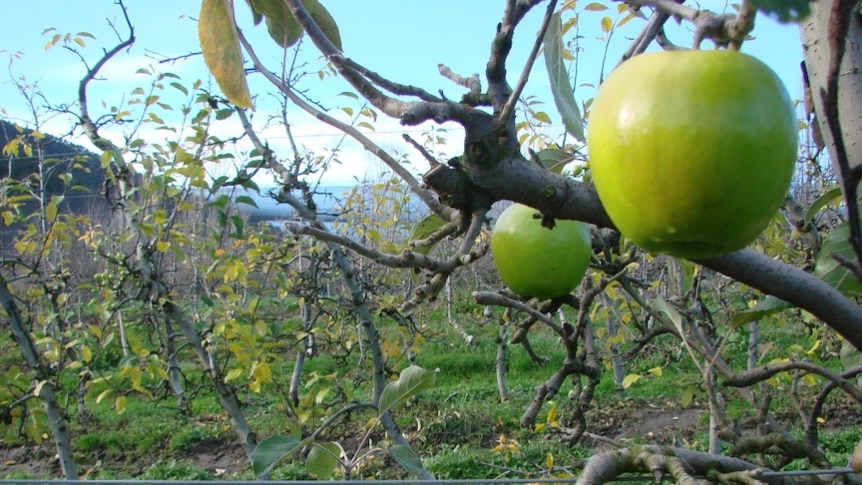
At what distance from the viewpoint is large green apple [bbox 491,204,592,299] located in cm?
108

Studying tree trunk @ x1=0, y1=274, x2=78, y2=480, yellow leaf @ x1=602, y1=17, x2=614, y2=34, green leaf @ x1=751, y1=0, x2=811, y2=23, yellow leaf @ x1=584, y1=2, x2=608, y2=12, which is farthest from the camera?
yellow leaf @ x1=602, y1=17, x2=614, y2=34

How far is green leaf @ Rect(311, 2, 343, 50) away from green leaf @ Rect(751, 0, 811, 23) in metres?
0.65

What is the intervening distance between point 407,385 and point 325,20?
2.34ft

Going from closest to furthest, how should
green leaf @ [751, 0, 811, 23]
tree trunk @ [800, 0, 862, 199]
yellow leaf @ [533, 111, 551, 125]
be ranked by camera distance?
green leaf @ [751, 0, 811, 23] < tree trunk @ [800, 0, 862, 199] < yellow leaf @ [533, 111, 551, 125]

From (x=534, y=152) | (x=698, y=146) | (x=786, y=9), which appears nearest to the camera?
(x=786, y=9)

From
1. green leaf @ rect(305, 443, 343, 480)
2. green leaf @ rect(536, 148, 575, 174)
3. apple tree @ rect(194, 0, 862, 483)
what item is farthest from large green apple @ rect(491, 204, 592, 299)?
green leaf @ rect(305, 443, 343, 480)

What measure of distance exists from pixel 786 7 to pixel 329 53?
1.21ft

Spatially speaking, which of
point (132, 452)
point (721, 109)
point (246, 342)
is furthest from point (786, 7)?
point (132, 452)

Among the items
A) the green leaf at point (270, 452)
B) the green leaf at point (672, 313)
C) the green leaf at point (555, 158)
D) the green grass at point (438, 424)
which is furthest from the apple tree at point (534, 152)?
the green grass at point (438, 424)

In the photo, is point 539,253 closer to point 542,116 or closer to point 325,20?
point 325,20

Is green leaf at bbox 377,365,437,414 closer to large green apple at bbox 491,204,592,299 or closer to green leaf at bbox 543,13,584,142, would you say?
large green apple at bbox 491,204,592,299

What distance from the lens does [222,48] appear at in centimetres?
79

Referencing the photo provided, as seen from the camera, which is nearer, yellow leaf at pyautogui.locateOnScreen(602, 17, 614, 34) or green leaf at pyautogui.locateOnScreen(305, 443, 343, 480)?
green leaf at pyautogui.locateOnScreen(305, 443, 343, 480)

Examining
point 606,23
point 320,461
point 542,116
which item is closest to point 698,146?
point 320,461
